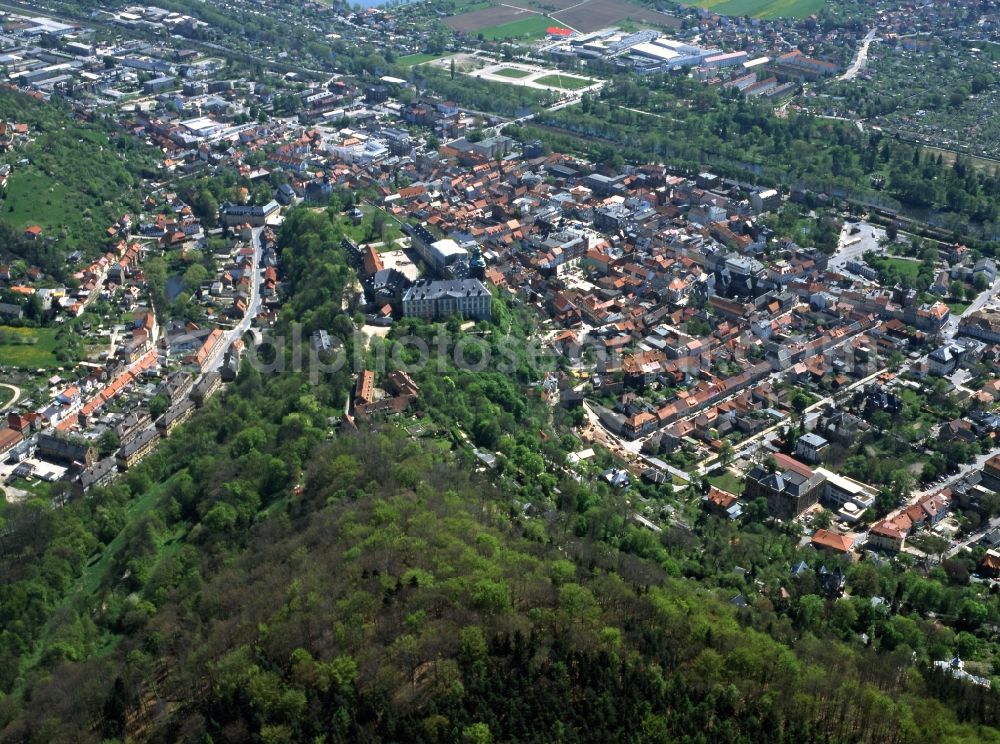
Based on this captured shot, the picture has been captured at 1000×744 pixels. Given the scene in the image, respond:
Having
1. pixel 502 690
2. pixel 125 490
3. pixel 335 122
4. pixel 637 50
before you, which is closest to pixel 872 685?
pixel 502 690

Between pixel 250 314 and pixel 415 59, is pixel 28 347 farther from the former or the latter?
pixel 415 59

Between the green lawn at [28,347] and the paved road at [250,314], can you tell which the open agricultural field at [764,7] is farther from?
the green lawn at [28,347]

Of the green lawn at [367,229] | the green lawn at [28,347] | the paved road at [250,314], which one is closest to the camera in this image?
the green lawn at [28,347]

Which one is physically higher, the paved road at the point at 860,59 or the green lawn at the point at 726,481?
the paved road at the point at 860,59

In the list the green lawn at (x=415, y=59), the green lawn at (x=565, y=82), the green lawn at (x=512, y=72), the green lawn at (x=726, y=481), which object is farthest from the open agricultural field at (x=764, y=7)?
the green lawn at (x=726, y=481)

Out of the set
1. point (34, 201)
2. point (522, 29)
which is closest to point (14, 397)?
point (34, 201)

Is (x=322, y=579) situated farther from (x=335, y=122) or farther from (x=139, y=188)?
(x=335, y=122)

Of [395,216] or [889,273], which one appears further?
[395,216]
